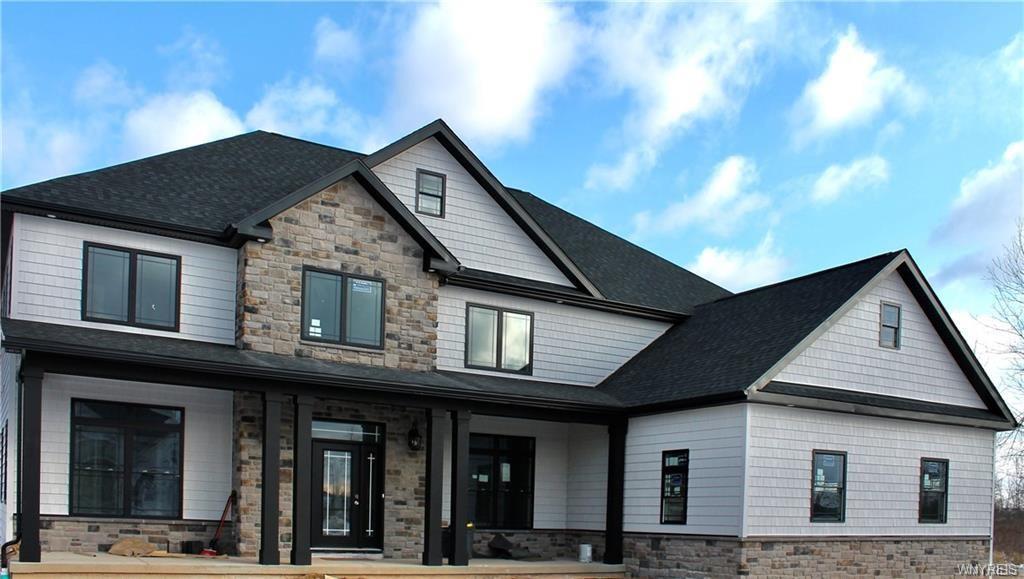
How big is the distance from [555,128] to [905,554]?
472 inches

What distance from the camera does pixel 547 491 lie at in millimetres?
20859

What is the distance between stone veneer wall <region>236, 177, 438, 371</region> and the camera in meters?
17.0

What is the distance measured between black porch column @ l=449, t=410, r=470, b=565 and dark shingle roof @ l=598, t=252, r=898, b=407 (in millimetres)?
3691

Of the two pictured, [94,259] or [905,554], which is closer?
[94,259]

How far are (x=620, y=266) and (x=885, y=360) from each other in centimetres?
691

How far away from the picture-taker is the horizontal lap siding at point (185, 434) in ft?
50.7

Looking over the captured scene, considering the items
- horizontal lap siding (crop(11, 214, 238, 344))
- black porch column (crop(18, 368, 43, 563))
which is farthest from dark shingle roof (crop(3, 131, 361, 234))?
black porch column (crop(18, 368, 43, 563))

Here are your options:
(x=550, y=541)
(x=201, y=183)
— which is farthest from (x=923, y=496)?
(x=201, y=183)

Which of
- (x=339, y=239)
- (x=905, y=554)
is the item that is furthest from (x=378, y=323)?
(x=905, y=554)

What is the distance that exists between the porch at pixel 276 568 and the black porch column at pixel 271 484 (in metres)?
0.29

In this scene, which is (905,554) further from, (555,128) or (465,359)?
(555,128)

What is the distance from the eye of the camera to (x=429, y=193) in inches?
787

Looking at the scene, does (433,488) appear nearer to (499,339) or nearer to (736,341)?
→ (499,339)

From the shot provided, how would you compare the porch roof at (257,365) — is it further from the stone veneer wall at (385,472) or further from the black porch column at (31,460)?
the stone veneer wall at (385,472)
